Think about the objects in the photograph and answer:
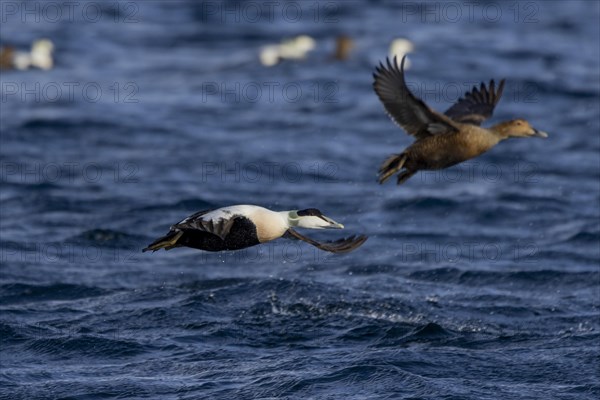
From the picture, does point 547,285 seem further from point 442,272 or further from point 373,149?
point 373,149

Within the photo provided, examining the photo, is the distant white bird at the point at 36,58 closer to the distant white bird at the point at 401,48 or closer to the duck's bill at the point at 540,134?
the distant white bird at the point at 401,48

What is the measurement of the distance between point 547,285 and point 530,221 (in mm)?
2856

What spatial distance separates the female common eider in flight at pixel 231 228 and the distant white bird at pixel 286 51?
15.7 m

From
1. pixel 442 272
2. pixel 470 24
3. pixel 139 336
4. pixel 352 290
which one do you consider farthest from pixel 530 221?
pixel 470 24

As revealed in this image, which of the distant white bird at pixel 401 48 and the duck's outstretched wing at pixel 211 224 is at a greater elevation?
the distant white bird at pixel 401 48

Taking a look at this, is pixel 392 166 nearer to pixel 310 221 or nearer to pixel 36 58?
pixel 310 221

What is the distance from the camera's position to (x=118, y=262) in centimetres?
1405

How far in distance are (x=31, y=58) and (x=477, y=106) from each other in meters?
14.1

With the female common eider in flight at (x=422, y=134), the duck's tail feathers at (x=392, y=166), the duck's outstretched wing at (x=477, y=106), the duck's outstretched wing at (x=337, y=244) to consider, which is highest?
the duck's outstretched wing at (x=477, y=106)

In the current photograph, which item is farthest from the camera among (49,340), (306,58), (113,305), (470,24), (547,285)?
(470,24)

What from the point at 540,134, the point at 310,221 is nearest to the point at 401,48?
the point at 540,134

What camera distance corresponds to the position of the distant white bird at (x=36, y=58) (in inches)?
932

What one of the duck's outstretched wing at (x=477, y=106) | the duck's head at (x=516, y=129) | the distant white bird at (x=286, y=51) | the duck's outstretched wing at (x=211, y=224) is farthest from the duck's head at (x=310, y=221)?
the distant white bird at (x=286, y=51)

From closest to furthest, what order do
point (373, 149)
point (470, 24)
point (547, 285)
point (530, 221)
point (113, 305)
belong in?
point (113, 305)
point (547, 285)
point (530, 221)
point (373, 149)
point (470, 24)
